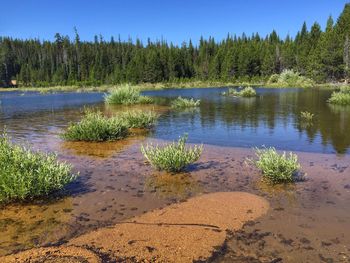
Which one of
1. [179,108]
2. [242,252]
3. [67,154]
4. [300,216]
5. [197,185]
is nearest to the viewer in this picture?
[242,252]

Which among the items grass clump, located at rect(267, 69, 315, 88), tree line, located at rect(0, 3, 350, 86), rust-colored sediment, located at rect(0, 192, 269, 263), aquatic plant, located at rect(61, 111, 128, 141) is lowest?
rust-colored sediment, located at rect(0, 192, 269, 263)

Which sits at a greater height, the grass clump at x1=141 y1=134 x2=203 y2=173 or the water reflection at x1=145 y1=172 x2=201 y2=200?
the grass clump at x1=141 y1=134 x2=203 y2=173

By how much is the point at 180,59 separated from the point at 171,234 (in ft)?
344

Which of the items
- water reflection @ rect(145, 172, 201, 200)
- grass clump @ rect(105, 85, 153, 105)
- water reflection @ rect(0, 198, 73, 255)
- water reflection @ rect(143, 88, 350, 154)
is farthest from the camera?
grass clump @ rect(105, 85, 153, 105)

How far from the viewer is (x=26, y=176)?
675cm

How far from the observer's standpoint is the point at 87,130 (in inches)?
498

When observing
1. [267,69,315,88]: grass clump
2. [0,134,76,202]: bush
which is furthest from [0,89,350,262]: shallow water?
[267,69,315,88]: grass clump

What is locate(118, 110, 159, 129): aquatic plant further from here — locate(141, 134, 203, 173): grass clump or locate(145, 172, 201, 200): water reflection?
locate(145, 172, 201, 200): water reflection

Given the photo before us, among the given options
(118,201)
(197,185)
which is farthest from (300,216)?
(118,201)

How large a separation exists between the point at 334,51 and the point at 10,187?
69124 millimetres

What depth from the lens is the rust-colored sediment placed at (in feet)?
15.7

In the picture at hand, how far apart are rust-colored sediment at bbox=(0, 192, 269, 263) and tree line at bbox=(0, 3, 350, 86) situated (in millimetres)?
65306

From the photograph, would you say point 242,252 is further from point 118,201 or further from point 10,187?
point 10,187

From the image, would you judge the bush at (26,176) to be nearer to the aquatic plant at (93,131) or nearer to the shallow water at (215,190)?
the shallow water at (215,190)
